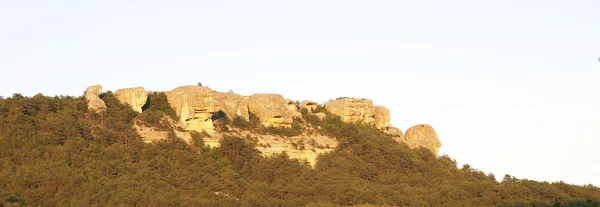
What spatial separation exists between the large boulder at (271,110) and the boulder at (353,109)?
5.72 m

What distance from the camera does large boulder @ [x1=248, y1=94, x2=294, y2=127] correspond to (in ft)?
236

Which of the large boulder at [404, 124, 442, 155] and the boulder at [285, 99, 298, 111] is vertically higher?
the boulder at [285, 99, 298, 111]

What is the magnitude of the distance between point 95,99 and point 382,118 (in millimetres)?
25714

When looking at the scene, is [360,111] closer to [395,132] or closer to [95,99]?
[395,132]

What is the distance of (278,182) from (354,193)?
5110mm

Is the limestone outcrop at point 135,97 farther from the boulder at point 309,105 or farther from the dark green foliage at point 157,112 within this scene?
the boulder at point 309,105

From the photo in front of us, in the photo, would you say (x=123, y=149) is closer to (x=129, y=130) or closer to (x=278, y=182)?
(x=129, y=130)

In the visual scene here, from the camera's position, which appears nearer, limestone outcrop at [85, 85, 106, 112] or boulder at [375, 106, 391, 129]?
limestone outcrop at [85, 85, 106, 112]

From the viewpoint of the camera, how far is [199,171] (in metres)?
62.5

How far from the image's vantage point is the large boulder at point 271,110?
72.0 meters

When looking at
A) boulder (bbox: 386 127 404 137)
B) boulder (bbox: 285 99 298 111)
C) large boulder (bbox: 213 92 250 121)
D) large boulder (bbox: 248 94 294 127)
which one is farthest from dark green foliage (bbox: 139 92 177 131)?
boulder (bbox: 386 127 404 137)

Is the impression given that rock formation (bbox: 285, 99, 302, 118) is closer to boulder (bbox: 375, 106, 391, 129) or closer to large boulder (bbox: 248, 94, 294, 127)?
large boulder (bbox: 248, 94, 294, 127)

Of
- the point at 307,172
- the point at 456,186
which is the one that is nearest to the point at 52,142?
the point at 307,172

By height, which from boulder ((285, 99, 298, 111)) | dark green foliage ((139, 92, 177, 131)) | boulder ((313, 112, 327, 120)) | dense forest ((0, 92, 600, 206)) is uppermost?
boulder ((285, 99, 298, 111))
